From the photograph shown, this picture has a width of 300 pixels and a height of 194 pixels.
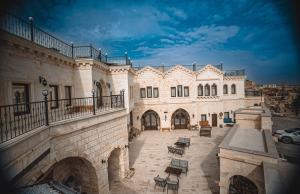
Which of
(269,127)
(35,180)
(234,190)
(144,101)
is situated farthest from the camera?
(144,101)

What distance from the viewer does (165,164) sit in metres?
14.3

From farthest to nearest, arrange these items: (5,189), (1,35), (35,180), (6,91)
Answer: (6,91), (1,35), (35,180), (5,189)

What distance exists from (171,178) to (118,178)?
12.1 feet

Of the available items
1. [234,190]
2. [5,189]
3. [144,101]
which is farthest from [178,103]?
[5,189]

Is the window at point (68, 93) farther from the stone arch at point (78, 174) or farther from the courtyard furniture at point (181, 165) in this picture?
the courtyard furniture at point (181, 165)

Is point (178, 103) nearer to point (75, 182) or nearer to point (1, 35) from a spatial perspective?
point (75, 182)

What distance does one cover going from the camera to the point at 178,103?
2600 cm

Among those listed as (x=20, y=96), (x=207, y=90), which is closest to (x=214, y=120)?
(x=207, y=90)

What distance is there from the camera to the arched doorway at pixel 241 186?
8.45m

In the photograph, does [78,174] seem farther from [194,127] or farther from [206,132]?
[194,127]

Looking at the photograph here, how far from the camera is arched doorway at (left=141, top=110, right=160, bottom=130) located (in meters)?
27.7

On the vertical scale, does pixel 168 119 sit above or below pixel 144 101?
below

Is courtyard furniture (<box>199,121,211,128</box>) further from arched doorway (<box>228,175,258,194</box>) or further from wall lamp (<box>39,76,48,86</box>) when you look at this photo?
wall lamp (<box>39,76,48,86</box>)

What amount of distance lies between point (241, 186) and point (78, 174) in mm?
8718
